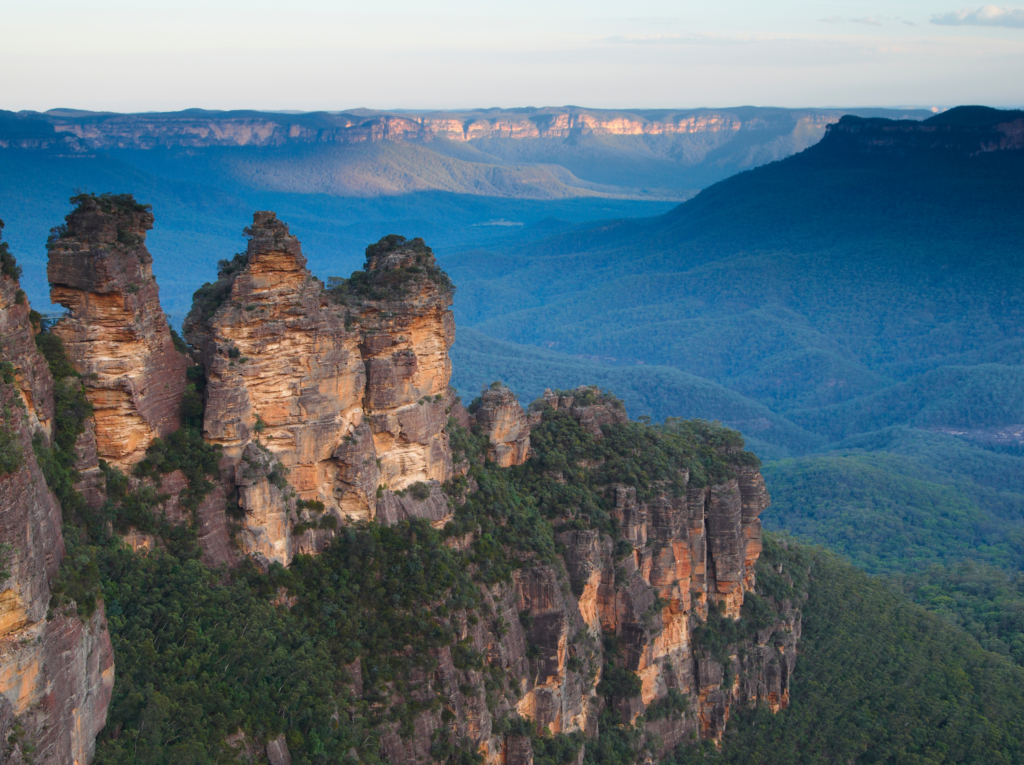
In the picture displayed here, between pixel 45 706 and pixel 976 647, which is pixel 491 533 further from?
pixel 976 647

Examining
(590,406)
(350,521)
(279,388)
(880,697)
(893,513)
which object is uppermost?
(279,388)

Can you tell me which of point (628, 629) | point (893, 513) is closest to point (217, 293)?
point (628, 629)

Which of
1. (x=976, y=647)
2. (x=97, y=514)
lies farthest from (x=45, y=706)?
(x=976, y=647)

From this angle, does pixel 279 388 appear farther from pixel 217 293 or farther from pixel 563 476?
pixel 563 476

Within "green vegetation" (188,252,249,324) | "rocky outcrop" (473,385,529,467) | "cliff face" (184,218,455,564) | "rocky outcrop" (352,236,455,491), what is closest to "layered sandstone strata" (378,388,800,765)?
"rocky outcrop" (473,385,529,467)

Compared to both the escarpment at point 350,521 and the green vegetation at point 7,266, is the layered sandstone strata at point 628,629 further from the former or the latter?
the green vegetation at point 7,266

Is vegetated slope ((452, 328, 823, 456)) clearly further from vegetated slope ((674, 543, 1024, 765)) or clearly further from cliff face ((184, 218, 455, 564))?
cliff face ((184, 218, 455, 564))

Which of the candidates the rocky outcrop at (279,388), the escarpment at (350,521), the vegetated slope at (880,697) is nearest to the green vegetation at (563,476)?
the escarpment at (350,521)
